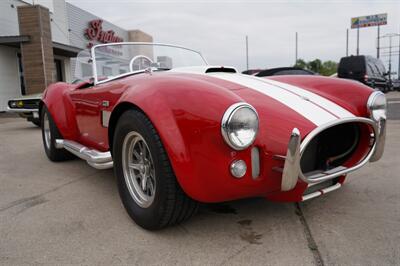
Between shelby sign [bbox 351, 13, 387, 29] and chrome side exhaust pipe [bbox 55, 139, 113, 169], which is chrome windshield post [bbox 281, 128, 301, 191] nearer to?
chrome side exhaust pipe [bbox 55, 139, 113, 169]

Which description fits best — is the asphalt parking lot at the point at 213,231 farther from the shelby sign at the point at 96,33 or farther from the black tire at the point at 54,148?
the shelby sign at the point at 96,33

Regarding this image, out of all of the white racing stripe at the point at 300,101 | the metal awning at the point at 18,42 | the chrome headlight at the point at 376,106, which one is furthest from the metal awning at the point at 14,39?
the chrome headlight at the point at 376,106

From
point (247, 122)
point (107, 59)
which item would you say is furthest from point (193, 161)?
point (107, 59)

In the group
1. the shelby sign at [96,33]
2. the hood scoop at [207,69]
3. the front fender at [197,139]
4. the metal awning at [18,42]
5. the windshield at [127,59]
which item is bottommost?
the front fender at [197,139]

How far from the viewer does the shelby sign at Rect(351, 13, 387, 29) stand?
50156mm

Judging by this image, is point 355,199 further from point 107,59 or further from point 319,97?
point 107,59

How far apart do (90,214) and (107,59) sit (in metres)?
1.65

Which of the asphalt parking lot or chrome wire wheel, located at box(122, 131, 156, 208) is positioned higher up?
chrome wire wheel, located at box(122, 131, 156, 208)

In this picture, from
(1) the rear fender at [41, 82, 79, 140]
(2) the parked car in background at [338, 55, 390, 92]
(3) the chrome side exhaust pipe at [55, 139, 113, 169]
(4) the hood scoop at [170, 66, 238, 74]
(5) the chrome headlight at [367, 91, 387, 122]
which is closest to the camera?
(5) the chrome headlight at [367, 91, 387, 122]

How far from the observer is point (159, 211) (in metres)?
1.80

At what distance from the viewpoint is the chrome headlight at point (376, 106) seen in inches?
88.7

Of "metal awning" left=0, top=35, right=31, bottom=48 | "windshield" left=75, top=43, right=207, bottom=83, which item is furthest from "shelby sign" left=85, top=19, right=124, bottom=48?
"windshield" left=75, top=43, right=207, bottom=83

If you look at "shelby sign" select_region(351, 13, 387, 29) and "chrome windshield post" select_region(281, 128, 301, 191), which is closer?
"chrome windshield post" select_region(281, 128, 301, 191)

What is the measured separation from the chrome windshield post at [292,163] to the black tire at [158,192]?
0.55 metres
